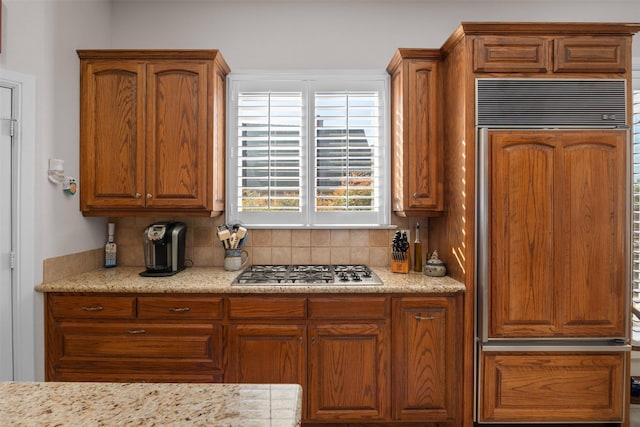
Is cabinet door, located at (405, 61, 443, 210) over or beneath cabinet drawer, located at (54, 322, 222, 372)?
over

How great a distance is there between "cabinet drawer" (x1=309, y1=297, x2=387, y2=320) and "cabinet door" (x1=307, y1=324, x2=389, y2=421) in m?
0.06

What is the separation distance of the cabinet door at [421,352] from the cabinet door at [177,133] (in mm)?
1541

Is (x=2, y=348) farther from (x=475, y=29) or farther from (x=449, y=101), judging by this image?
(x=475, y=29)

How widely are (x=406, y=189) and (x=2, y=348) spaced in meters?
2.55

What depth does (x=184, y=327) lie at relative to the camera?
2.29 metres

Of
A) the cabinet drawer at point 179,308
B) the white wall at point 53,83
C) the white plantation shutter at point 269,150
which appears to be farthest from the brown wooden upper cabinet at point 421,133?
the white wall at point 53,83

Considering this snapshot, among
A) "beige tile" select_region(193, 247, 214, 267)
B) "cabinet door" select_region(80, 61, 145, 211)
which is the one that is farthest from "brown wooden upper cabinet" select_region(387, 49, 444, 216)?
"cabinet door" select_region(80, 61, 145, 211)

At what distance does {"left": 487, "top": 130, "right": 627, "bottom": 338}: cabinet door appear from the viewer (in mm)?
2191

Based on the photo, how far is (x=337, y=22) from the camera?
2.97 metres

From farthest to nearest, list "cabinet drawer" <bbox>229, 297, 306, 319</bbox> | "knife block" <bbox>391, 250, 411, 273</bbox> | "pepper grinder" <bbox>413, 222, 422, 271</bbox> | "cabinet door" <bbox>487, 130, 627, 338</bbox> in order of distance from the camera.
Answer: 1. "pepper grinder" <bbox>413, 222, 422, 271</bbox>
2. "knife block" <bbox>391, 250, 411, 273</bbox>
3. "cabinet drawer" <bbox>229, 297, 306, 319</bbox>
4. "cabinet door" <bbox>487, 130, 627, 338</bbox>

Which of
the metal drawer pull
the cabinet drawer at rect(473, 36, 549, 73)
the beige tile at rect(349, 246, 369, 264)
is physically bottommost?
the metal drawer pull

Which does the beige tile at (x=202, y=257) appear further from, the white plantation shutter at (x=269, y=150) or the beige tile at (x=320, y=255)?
the beige tile at (x=320, y=255)

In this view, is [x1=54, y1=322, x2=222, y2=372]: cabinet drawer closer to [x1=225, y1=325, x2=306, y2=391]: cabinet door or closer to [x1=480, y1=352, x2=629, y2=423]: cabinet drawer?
[x1=225, y1=325, x2=306, y2=391]: cabinet door

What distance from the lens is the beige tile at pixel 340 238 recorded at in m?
2.98
